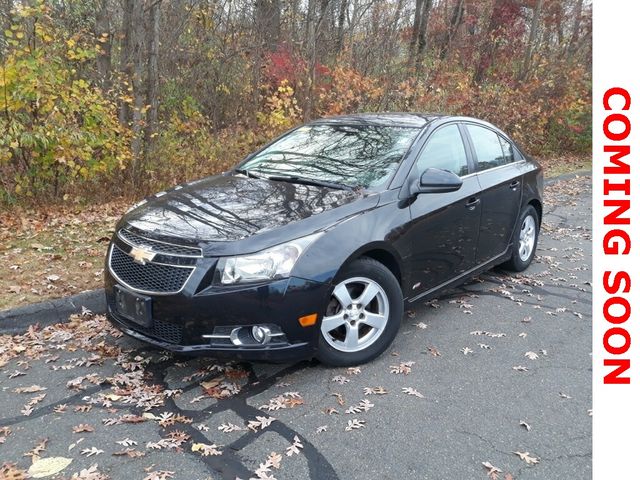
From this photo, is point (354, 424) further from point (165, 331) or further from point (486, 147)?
point (486, 147)

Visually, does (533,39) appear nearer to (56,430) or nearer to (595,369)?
(595,369)

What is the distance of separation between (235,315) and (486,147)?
316cm

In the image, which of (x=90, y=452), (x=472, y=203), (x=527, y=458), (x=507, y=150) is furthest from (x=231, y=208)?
(x=507, y=150)

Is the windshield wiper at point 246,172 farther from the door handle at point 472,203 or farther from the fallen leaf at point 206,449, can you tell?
the fallen leaf at point 206,449

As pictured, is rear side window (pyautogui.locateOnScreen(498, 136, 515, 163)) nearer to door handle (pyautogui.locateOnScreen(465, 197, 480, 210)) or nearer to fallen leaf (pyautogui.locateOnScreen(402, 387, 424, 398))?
door handle (pyautogui.locateOnScreen(465, 197, 480, 210))

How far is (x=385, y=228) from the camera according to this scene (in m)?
3.66

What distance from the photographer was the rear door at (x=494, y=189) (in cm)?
476

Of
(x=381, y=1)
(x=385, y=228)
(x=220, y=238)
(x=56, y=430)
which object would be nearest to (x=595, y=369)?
(x=385, y=228)

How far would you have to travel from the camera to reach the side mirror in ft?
12.6

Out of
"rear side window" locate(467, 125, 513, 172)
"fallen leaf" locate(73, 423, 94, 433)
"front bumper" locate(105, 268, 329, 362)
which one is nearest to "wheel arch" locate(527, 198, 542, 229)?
"rear side window" locate(467, 125, 513, 172)

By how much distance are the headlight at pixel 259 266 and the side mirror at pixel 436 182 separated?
1228 mm

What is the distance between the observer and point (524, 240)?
5.64 meters

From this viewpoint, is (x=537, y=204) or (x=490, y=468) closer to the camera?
(x=490, y=468)

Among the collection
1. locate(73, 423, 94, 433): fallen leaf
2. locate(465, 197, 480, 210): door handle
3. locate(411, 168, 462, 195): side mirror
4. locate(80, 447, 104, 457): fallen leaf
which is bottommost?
locate(80, 447, 104, 457): fallen leaf
